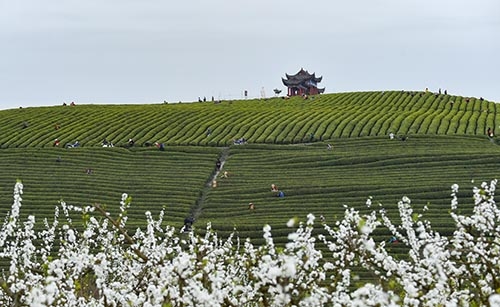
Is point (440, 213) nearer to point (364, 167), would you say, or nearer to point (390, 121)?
point (364, 167)

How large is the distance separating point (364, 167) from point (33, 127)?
3408 centimetres

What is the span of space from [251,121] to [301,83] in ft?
145

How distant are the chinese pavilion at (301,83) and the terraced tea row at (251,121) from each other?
82.7ft

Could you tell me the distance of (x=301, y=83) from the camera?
396 ft

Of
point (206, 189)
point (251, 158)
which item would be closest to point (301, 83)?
point (251, 158)

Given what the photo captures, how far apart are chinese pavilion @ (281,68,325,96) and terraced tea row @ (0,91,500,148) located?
25214mm

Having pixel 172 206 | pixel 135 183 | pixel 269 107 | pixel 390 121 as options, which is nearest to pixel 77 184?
pixel 135 183

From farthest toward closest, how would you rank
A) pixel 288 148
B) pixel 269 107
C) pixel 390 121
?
pixel 269 107, pixel 390 121, pixel 288 148

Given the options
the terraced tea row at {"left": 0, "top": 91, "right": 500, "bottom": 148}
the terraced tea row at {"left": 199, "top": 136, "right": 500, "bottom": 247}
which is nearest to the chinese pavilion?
the terraced tea row at {"left": 0, "top": 91, "right": 500, "bottom": 148}

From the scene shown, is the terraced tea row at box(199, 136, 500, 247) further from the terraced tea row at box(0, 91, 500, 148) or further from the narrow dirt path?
the terraced tea row at box(0, 91, 500, 148)

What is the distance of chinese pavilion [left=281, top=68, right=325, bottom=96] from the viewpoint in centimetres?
12081

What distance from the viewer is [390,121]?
7425 cm

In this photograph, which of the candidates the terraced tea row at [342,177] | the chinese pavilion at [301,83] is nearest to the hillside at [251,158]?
the terraced tea row at [342,177]

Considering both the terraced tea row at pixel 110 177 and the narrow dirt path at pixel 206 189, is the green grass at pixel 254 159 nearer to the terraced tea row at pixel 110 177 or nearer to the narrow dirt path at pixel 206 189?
the terraced tea row at pixel 110 177
